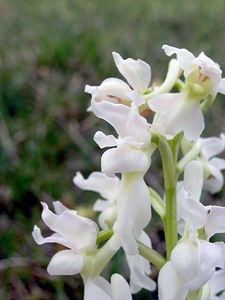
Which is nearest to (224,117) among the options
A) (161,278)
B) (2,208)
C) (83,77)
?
(83,77)

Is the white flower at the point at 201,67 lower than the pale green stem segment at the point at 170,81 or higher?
higher

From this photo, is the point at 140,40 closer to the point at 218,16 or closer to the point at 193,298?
the point at 218,16

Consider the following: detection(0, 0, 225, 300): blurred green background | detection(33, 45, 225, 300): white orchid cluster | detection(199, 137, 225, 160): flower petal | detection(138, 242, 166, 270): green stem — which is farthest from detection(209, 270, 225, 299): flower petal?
detection(0, 0, 225, 300): blurred green background

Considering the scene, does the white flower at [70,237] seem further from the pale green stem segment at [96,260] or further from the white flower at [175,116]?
the white flower at [175,116]

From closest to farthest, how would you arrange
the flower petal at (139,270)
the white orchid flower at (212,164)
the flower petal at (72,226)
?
the flower petal at (72,226) → the flower petal at (139,270) → the white orchid flower at (212,164)

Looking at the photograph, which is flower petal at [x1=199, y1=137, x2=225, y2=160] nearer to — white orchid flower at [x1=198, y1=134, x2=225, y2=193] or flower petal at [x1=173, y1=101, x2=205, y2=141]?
white orchid flower at [x1=198, y1=134, x2=225, y2=193]

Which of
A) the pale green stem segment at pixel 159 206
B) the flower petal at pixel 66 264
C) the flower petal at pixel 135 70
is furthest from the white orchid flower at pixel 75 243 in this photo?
the flower petal at pixel 135 70
